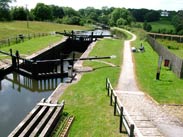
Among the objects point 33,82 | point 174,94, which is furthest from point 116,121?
point 33,82

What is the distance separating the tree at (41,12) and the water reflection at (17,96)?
73.1m

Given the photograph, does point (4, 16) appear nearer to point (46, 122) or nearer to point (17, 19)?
point (17, 19)

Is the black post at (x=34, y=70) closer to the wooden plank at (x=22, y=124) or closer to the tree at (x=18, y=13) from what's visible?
the wooden plank at (x=22, y=124)

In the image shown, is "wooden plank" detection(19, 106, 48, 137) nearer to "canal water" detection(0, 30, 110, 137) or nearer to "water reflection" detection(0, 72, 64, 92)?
"canal water" detection(0, 30, 110, 137)

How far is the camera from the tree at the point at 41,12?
91.1 m

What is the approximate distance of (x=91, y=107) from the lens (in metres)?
12.3

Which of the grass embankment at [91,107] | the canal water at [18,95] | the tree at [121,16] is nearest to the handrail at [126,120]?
the grass embankment at [91,107]

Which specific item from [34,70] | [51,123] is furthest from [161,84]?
[34,70]

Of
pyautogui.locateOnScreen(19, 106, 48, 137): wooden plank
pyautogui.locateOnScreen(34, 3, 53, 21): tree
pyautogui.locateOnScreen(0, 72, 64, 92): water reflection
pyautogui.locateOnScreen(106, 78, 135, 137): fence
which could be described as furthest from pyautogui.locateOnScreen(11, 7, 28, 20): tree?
pyautogui.locateOnScreen(19, 106, 48, 137): wooden plank

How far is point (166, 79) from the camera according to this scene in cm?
1766

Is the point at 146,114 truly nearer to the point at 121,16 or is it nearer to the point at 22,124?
the point at 22,124

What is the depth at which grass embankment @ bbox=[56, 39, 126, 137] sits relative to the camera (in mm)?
9852

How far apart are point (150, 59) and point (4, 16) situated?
60877 millimetres

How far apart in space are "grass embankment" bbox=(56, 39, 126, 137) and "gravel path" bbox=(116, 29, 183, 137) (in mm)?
897
